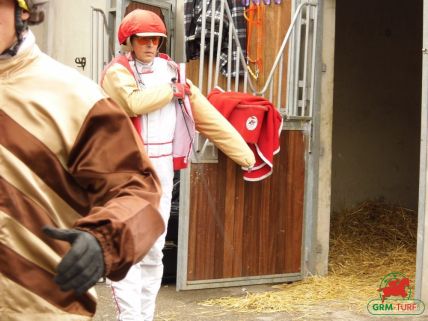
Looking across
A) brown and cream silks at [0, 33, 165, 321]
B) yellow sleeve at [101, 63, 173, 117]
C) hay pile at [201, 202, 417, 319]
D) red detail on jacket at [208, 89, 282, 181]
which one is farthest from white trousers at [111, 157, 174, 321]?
brown and cream silks at [0, 33, 165, 321]

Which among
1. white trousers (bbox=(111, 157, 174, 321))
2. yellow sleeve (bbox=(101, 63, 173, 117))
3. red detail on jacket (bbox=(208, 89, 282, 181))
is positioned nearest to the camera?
white trousers (bbox=(111, 157, 174, 321))

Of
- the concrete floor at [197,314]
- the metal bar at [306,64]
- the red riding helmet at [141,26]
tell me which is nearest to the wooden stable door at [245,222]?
the concrete floor at [197,314]

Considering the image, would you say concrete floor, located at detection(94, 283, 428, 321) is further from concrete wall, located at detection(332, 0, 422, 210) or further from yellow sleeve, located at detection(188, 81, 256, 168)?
concrete wall, located at detection(332, 0, 422, 210)

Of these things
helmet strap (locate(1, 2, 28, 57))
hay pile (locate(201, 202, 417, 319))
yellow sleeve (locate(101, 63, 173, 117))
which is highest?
helmet strap (locate(1, 2, 28, 57))

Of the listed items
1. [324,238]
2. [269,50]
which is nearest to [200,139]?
[269,50]

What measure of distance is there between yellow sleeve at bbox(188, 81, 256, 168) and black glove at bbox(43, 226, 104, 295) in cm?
332

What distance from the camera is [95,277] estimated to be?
1904 mm

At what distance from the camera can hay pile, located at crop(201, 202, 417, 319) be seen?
6.04m

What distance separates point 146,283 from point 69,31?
18.0 ft

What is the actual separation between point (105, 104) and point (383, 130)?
7.67 meters

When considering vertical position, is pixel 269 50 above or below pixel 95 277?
above

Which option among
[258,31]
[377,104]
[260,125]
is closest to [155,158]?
[260,125]

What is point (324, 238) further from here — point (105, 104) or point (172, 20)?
point (105, 104)

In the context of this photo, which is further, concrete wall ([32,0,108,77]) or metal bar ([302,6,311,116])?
concrete wall ([32,0,108,77])
